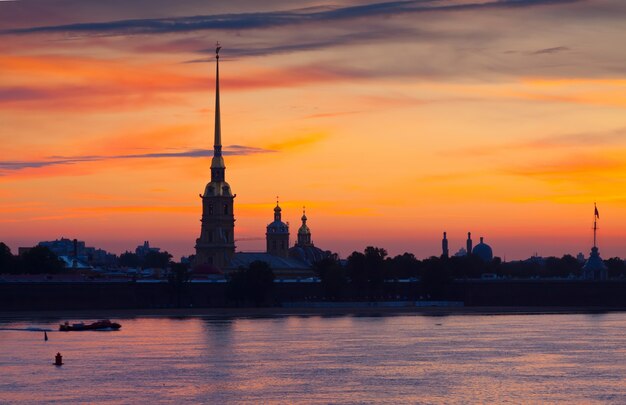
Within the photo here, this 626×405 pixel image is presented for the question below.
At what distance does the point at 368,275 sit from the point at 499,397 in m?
124

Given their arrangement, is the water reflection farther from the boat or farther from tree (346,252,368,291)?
tree (346,252,368,291)

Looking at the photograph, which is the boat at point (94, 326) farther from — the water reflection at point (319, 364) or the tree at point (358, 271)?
the tree at point (358, 271)

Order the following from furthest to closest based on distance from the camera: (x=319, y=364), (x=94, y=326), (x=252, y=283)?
(x=252, y=283), (x=94, y=326), (x=319, y=364)

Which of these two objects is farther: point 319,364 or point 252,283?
point 252,283

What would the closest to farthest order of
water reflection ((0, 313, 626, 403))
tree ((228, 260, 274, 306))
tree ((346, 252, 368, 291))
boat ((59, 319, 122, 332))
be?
water reflection ((0, 313, 626, 403)) → boat ((59, 319, 122, 332)) → tree ((228, 260, 274, 306)) → tree ((346, 252, 368, 291))

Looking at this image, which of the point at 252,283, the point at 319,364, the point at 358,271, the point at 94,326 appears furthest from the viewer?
the point at 358,271

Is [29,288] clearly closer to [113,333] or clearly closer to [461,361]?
[113,333]

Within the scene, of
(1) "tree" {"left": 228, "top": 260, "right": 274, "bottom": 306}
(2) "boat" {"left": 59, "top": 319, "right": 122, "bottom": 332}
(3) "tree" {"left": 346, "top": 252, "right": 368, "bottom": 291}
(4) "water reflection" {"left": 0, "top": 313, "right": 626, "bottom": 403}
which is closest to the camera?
(4) "water reflection" {"left": 0, "top": 313, "right": 626, "bottom": 403}

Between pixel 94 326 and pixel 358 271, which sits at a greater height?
pixel 358 271

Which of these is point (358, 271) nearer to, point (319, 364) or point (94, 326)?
point (94, 326)

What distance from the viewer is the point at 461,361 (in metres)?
95.9

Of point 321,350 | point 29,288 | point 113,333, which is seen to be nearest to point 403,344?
point 321,350

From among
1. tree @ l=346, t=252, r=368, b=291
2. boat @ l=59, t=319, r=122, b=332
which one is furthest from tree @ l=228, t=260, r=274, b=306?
boat @ l=59, t=319, r=122, b=332

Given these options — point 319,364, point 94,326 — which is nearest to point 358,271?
point 94,326
